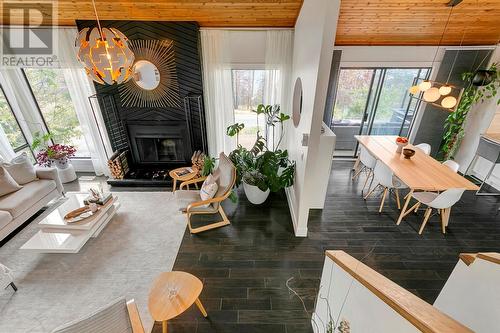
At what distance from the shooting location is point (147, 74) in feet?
13.2

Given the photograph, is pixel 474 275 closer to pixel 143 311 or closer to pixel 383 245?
pixel 383 245

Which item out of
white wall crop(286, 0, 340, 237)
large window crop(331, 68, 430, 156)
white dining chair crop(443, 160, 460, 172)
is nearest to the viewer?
white wall crop(286, 0, 340, 237)

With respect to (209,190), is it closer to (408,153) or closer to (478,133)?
(408,153)

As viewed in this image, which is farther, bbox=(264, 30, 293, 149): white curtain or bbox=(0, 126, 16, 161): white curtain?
bbox=(0, 126, 16, 161): white curtain

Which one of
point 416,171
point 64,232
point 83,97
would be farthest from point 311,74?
point 83,97

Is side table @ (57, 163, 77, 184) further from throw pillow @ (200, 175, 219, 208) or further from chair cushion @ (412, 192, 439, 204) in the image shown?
chair cushion @ (412, 192, 439, 204)

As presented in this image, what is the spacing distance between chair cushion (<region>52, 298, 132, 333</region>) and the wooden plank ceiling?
149 inches

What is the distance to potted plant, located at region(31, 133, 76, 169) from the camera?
418cm

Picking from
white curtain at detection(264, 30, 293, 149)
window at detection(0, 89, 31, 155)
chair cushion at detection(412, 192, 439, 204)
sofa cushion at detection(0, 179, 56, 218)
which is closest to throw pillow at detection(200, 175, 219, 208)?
white curtain at detection(264, 30, 293, 149)

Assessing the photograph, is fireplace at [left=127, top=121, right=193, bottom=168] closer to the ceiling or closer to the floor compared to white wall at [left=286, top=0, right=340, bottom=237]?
closer to the floor

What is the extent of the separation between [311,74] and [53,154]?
4.92 m

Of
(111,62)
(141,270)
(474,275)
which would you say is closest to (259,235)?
(141,270)

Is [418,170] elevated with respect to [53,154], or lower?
elevated

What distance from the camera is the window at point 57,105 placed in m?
4.23
